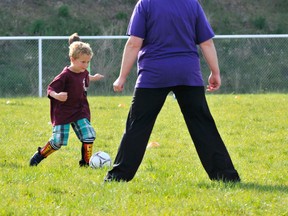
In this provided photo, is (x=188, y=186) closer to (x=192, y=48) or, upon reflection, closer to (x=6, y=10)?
(x=192, y=48)

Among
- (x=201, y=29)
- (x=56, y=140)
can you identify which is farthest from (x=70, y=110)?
(x=201, y=29)

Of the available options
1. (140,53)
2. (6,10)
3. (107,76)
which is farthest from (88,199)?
(6,10)

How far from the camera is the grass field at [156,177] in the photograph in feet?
18.8

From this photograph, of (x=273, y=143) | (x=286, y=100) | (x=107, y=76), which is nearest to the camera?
(x=273, y=143)

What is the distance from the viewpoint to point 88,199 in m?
5.95

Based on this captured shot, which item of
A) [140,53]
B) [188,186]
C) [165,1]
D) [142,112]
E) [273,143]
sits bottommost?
[273,143]

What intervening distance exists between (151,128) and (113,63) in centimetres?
1815

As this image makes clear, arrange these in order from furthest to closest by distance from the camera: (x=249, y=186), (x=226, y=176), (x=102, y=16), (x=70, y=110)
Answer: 1. (x=102, y=16)
2. (x=70, y=110)
3. (x=226, y=176)
4. (x=249, y=186)

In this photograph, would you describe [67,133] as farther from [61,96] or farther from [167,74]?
[167,74]

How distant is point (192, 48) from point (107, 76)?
17.9 meters

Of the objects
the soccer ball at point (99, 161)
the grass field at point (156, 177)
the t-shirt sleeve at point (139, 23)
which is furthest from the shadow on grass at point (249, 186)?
the soccer ball at point (99, 161)

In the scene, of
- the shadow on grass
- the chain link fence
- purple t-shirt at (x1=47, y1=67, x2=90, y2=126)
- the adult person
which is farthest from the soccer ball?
the chain link fence

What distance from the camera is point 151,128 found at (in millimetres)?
6652

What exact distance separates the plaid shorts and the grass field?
272 mm
